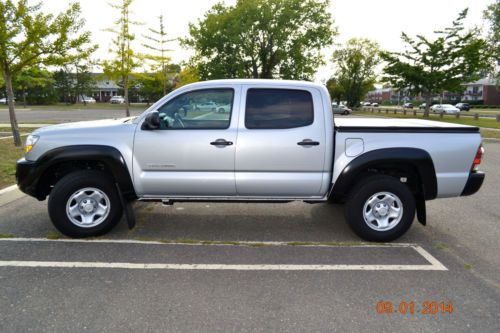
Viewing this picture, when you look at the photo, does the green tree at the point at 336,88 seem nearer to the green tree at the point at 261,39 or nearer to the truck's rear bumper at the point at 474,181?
the green tree at the point at 261,39

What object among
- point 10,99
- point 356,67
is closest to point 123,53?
point 10,99

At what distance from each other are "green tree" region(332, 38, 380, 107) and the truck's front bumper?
62.5 meters

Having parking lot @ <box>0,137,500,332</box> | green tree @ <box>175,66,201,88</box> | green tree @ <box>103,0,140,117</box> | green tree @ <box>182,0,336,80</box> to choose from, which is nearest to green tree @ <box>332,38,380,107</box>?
green tree @ <box>182,0,336,80</box>

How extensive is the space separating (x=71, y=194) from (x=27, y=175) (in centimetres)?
57

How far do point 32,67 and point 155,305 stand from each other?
31.7 ft

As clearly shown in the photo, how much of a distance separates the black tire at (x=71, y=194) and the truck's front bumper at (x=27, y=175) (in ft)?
0.83

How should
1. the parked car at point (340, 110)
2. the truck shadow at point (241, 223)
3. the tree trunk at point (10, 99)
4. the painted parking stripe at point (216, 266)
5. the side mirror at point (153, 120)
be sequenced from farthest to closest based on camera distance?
the parked car at point (340, 110), the tree trunk at point (10, 99), the truck shadow at point (241, 223), the side mirror at point (153, 120), the painted parking stripe at point (216, 266)

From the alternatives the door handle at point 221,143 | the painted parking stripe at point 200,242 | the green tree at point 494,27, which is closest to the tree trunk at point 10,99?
the painted parking stripe at point 200,242

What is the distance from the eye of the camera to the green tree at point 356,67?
197ft

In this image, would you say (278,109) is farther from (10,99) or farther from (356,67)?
(356,67)

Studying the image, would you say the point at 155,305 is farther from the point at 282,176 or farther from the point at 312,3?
the point at 312,3

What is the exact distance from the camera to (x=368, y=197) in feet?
13.4

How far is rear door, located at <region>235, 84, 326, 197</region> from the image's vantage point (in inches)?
159

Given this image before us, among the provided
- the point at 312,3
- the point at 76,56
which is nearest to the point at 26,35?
the point at 76,56
